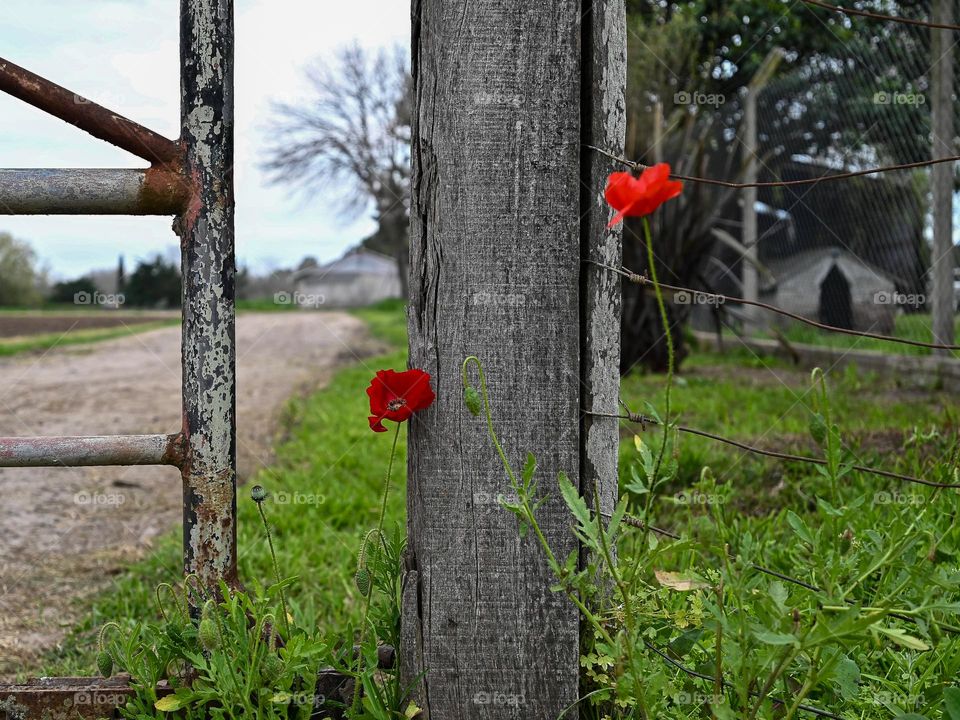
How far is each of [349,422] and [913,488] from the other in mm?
3062

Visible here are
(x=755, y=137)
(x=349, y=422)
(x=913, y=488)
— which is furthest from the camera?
(x=755, y=137)

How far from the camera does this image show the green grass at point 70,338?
1070cm

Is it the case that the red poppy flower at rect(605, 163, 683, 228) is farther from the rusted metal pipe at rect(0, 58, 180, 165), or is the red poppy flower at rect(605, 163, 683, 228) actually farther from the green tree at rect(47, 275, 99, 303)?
the green tree at rect(47, 275, 99, 303)

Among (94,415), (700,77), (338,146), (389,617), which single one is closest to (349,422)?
(94,415)

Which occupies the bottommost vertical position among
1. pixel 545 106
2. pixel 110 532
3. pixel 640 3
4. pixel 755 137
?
pixel 110 532

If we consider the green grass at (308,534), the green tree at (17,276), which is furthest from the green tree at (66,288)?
the green grass at (308,534)

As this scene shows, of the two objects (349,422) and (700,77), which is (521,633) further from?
(700,77)

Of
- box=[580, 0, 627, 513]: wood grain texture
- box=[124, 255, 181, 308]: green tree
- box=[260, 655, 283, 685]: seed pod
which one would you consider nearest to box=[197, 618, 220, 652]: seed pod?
box=[260, 655, 283, 685]: seed pod

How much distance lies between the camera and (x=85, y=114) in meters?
1.35

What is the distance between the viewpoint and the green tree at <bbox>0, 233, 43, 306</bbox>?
619 inches

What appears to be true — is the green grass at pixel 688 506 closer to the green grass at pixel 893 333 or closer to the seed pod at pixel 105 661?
the green grass at pixel 893 333

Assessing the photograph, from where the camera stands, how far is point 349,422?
4.75 m

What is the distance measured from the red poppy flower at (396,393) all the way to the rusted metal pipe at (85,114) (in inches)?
21.7

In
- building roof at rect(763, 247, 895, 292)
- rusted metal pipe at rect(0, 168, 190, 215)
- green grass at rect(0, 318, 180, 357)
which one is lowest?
green grass at rect(0, 318, 180, 357)
